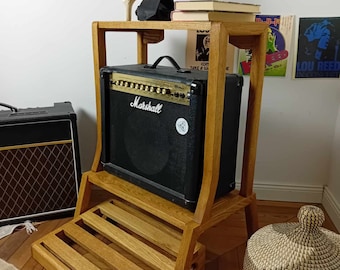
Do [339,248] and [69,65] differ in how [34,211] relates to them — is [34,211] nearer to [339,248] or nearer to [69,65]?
[69,65]

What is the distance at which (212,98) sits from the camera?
2.85ft

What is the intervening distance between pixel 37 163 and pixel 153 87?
22.2 inches

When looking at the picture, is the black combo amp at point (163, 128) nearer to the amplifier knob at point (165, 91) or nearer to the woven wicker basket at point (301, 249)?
the amplifier knob at point (165, 91)

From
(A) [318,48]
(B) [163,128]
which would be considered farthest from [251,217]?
(A) [318,48]

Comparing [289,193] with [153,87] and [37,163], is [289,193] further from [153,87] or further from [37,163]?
[37,163]

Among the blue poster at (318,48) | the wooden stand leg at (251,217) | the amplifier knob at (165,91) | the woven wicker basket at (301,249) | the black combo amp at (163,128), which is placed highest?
the blue poster at (318,48)

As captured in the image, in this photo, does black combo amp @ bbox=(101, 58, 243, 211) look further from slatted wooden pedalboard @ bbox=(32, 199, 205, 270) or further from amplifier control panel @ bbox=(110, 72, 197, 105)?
slatted wooden pedalboard @ bbox=(32, 199, 205, 270)

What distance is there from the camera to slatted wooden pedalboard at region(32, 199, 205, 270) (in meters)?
1.01

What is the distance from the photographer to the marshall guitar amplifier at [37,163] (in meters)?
1.22

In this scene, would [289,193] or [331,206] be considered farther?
[289,193]

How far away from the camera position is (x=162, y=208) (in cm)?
101

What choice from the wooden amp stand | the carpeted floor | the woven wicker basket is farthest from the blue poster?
the carpeted floor

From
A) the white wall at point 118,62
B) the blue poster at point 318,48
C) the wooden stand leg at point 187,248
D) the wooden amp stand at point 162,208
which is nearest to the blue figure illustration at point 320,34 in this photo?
the blue poster at point 318,48

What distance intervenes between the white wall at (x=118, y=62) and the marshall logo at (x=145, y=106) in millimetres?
413
